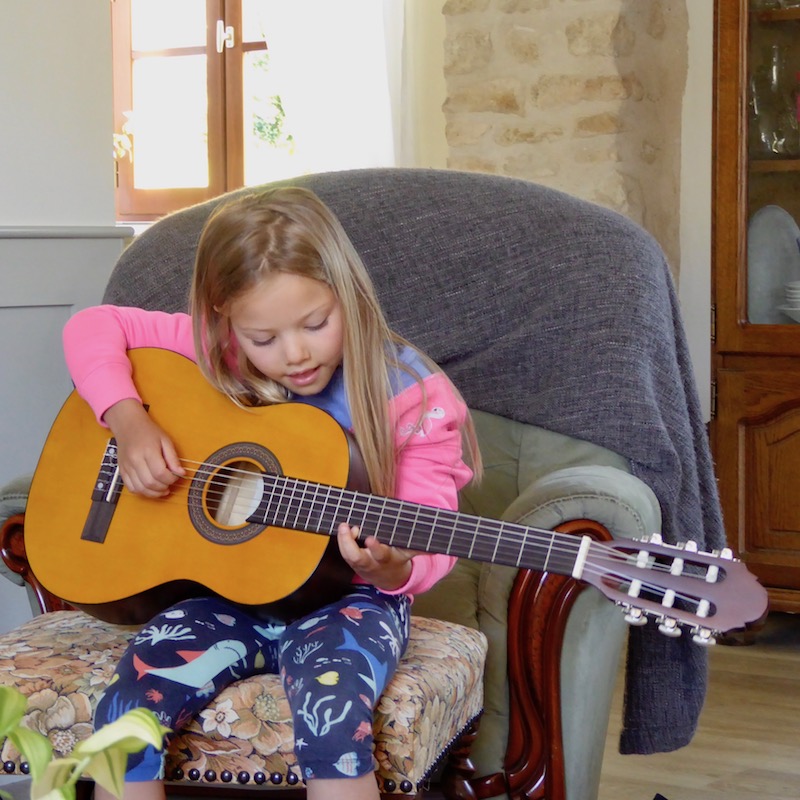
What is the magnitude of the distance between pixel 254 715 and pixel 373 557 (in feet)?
0.74

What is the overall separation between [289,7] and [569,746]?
2.58 meters

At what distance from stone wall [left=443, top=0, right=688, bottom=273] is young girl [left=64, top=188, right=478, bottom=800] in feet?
5.96

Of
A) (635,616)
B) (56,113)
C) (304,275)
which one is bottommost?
(635,616)

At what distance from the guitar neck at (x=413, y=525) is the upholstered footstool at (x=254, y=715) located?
177 millimetres

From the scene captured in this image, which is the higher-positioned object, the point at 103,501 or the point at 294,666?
the point at 103,501

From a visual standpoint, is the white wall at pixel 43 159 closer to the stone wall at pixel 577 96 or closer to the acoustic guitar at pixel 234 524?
the acoustic guitar at pixel 234 524

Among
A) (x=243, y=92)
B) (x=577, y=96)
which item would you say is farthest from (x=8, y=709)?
(x=243, y=92)

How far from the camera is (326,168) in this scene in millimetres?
3391

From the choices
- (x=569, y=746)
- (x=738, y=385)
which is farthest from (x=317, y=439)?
(x=738, y=385)

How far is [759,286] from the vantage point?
9.65ft

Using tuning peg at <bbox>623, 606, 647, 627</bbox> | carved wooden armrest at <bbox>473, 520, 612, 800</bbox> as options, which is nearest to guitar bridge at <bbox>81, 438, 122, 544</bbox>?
carved wooden armrest at <bbox>473, 520, 612, 800</bbox>

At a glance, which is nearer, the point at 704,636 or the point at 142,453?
the point at 704,636

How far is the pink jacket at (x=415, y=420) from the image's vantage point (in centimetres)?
139

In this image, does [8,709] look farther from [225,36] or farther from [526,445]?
[225,36]
